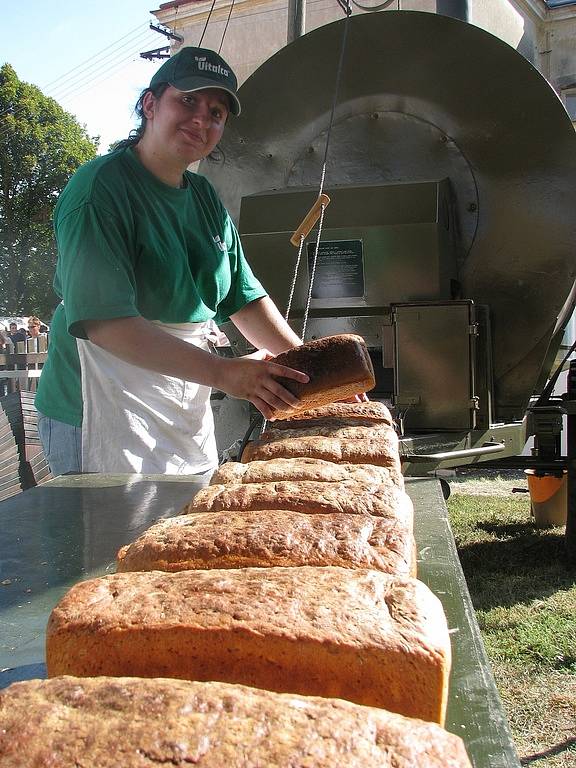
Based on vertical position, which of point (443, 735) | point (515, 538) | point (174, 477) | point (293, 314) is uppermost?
point (293, 314)

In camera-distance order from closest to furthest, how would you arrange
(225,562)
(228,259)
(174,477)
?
1. (225,562)
2. (174,477)
3. (228,259)

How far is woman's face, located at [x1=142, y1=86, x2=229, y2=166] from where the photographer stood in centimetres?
264

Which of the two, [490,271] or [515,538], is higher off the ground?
[490,271]

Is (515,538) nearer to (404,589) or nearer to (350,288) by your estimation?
(350,288)

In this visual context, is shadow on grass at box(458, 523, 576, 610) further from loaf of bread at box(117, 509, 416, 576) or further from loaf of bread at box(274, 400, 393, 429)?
loaf of bread at box(117, 509, 416, 576)

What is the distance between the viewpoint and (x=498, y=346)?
439 centimetres

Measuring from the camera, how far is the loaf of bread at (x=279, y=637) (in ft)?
3.38

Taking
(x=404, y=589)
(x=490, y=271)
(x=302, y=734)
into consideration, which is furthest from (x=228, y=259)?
(x=302, y=734)

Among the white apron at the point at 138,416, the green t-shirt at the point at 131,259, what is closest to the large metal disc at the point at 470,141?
the green t-shirt at the point at 131,259

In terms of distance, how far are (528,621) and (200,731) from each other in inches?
151

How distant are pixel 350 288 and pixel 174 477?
6.28 feet

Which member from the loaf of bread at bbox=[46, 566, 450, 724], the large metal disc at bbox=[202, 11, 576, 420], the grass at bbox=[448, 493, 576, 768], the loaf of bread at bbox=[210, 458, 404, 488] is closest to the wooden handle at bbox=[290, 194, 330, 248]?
the loaf of bread at bbox=[210, 458, 404, 488]

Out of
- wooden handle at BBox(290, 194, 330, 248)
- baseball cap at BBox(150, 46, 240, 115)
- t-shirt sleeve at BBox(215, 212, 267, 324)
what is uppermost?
baseball cap at BBox(150, 46, 240, 115)

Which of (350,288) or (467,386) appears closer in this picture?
(467,386)
